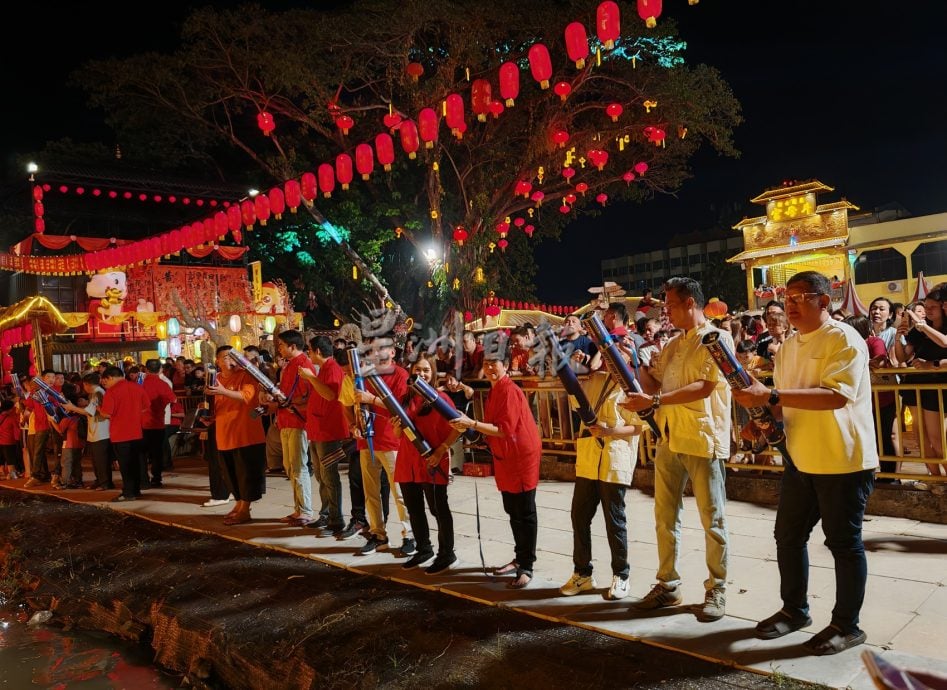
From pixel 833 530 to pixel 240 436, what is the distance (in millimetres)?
5812

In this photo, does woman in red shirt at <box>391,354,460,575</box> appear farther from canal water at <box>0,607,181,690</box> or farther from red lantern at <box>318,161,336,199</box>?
red lantern at <box>318,161,336,199</box>

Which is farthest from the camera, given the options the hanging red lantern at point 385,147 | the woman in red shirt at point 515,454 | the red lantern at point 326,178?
the red lantern at point 326,178

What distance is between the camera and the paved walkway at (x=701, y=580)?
136 inches

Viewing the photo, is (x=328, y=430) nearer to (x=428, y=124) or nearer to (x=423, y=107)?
(x=428, y=124)

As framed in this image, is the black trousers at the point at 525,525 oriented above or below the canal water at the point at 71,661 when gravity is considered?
above

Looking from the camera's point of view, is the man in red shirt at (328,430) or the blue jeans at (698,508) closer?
the blue jeans at (698,508)

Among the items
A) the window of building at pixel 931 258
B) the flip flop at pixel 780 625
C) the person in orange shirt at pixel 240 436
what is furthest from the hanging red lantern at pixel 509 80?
the window of building at pixel 931 258

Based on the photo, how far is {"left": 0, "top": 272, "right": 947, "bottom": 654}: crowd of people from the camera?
11.2 feet

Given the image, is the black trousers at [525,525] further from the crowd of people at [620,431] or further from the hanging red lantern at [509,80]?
the hanging red lantern at [509,80]

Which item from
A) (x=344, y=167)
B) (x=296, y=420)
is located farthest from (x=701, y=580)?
(x=344, y=167)

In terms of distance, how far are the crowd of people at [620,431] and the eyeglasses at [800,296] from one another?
0.01 metres

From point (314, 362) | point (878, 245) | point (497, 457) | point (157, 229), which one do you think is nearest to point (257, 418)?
point (314, 362)

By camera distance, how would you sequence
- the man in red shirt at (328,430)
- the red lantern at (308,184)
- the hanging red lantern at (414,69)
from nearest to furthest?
the man in red shirt at (328,430)
the red lantern at (308,184)
the hanging red lantern at (414,69)

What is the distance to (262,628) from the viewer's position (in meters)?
4.57
